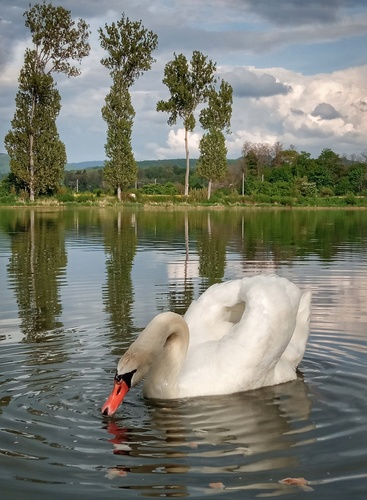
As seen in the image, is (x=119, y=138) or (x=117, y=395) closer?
(x=117, y=395)

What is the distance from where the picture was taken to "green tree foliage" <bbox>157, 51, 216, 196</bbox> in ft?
249

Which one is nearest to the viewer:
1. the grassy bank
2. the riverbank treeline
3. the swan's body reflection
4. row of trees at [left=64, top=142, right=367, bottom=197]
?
the swan's body reflection

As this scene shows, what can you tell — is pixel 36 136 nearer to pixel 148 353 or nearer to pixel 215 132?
pixel 215 132

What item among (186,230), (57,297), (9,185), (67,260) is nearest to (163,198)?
(9,185)

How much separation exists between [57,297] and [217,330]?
240 inches

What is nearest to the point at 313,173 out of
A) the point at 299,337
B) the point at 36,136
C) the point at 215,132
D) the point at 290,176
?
the point at 290,176

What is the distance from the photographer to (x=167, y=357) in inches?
266

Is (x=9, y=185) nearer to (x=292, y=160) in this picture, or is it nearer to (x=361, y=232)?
(x=361, y=232)

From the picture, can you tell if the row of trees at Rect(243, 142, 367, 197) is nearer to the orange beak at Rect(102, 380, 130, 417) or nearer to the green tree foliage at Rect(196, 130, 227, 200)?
the green tree foliage at Rect(196, 130, 227, 200)

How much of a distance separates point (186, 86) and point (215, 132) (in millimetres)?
5131

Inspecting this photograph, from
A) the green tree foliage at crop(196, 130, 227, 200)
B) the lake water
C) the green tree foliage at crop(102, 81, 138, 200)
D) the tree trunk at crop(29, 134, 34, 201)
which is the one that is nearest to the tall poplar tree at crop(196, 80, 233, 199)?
the green tree foliage at crop(196, 130, 227, 200)

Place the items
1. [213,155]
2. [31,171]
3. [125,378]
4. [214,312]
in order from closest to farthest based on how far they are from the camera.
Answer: [125,378] < [214,312] < [31,171] < [213,155]

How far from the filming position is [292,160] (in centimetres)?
13625

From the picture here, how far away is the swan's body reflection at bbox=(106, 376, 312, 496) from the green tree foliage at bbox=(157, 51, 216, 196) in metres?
69.1
